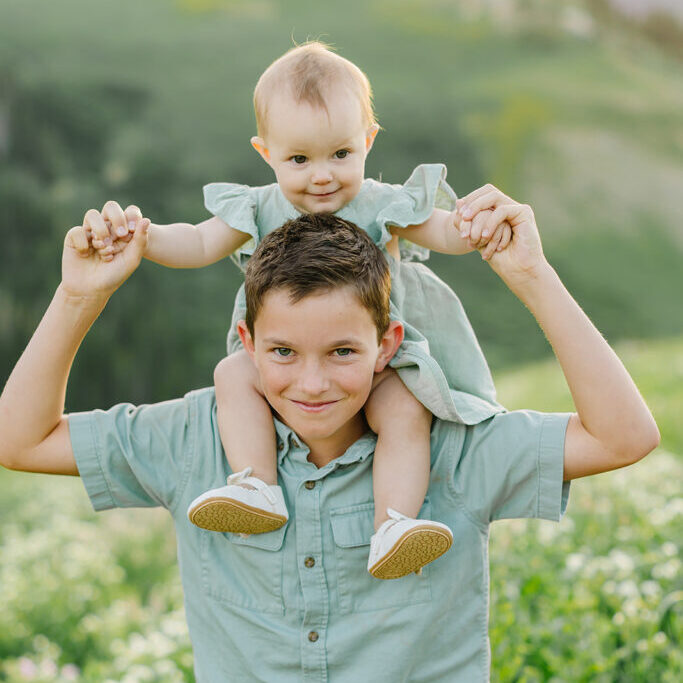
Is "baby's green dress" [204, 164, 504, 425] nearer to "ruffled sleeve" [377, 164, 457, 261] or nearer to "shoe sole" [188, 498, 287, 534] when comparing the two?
"ruffled sleeve" [377, 164, 457, 261]

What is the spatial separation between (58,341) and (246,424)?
1.33ft

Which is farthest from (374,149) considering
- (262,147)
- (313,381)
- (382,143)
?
(313,381)

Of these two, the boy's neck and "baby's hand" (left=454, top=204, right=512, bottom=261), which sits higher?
"baby's hand" (left=454, top=204, right=512, bottom=261)

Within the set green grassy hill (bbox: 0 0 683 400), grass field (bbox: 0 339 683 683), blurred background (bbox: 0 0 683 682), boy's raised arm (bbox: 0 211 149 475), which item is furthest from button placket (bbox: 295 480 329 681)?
green grassy hill (bbox: 0 0 683 400)

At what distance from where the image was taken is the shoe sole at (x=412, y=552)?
1.79m

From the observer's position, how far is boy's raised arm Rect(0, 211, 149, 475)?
191cm

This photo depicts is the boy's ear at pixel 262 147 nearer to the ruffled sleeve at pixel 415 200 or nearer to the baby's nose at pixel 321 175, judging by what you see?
the baby's nose at pixel 321 175

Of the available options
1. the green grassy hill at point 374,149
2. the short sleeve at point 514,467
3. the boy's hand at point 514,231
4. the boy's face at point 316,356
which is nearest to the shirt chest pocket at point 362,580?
the short sleeve at point 514,467

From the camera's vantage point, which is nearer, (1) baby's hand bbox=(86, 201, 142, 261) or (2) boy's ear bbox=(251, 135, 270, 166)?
(1) baby's hand bbox=(86, 201, 142, 261)

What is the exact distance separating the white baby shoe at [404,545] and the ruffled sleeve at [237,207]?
2.16 ft

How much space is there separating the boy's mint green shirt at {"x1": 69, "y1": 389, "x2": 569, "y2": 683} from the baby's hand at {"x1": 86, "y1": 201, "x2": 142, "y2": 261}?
35 cm

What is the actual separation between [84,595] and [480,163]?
8.93 m

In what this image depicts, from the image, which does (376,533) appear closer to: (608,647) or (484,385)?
(484,385)

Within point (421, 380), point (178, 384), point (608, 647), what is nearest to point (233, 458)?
point (421, 380)
